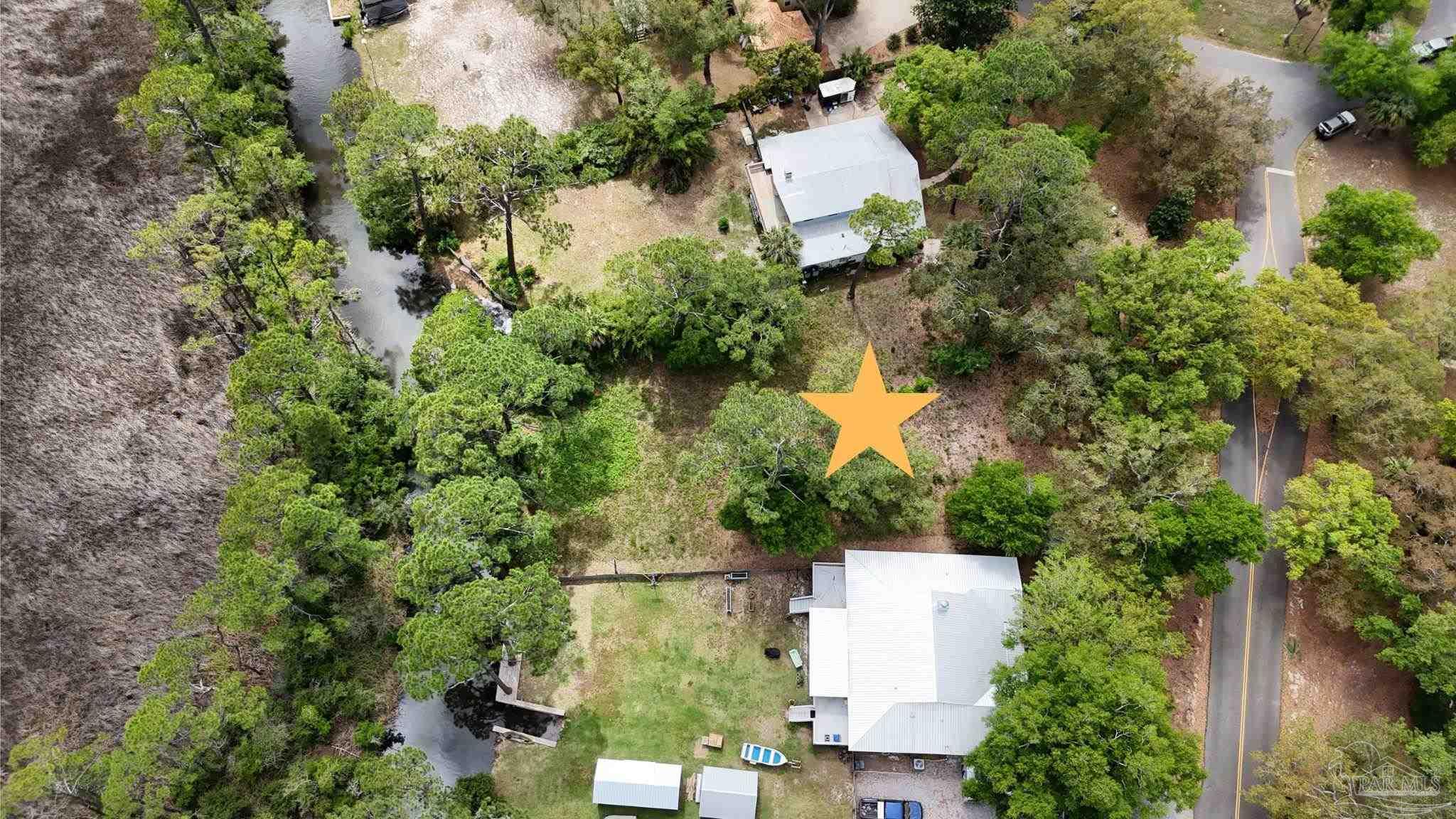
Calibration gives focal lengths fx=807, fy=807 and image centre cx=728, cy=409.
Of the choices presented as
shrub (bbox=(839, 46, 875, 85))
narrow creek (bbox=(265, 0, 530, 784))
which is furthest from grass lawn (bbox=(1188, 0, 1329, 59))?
narrow creek (bbox=(265, 0, 530, 784))

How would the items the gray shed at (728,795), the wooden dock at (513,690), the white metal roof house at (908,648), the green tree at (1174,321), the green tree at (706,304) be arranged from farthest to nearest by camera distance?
the green tree at (706,304) → the green tree at (1174,321) → the wooden dock at (513,690) → the white metal roof house at (908,648) → the gray shed at (728,795)

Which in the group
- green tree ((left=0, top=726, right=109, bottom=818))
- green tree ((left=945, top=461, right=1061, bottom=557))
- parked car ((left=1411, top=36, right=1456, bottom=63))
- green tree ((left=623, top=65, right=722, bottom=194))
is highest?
parked car ((left=1411, top=36, right=1456, bottom=63))

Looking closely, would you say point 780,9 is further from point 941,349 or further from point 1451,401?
point 1451,401

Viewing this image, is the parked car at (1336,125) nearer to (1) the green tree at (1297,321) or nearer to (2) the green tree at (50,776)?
(1) the green tree at (1297,321)

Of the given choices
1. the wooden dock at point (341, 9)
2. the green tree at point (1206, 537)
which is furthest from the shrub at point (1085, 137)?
the wooden dock at point (341, 9)

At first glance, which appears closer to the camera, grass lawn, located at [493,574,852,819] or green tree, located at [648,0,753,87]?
grass lawn, located at [493,574,852,819]

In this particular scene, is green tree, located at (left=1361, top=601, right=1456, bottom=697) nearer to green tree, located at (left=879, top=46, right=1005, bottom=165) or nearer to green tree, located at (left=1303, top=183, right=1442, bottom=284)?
green tree, located at (left=1303, top=183, right=1442, bottom=284)
